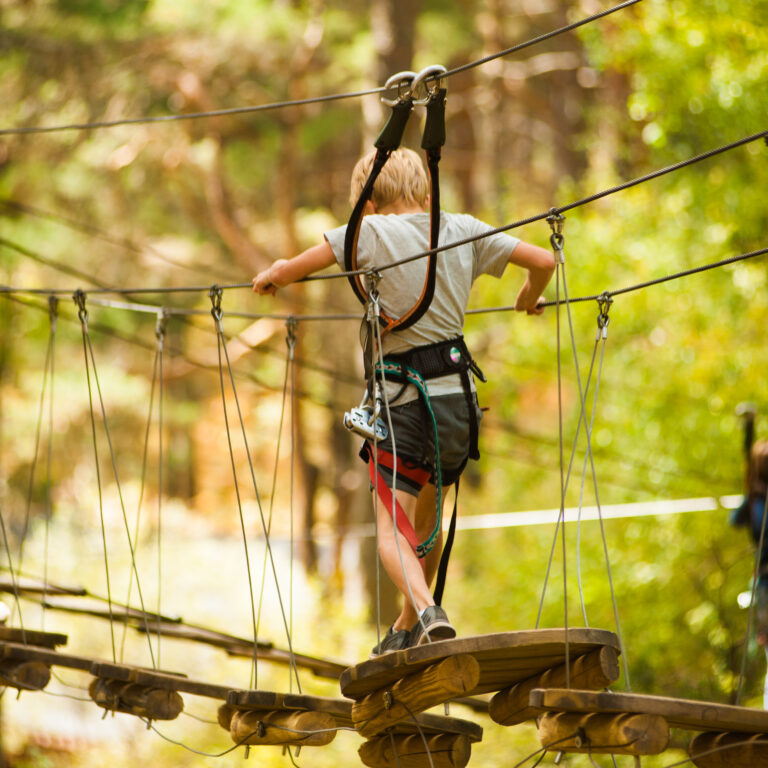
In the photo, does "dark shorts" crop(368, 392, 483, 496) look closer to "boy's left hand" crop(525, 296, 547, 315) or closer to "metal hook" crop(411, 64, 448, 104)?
"boy's left hand" crop(525, 296, 547, 315)

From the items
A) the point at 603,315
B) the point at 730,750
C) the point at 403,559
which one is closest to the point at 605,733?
the point at 730,750

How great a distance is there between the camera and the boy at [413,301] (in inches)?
100.0

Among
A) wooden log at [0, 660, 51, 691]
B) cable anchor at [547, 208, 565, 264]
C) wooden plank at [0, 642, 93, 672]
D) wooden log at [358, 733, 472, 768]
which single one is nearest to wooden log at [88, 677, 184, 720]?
wooden plank at [0, 642, 93, 672]

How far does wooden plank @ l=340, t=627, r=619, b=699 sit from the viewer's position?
2.11 m

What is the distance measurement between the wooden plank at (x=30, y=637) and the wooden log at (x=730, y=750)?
222cm

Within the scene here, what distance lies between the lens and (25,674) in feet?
11.8

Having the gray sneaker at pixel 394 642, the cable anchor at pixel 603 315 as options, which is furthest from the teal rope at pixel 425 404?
the cable anchor at pixel 603 315

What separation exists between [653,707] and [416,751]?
0.98 m

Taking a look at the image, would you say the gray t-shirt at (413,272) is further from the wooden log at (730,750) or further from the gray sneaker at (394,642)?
the wooden log at (730,750)

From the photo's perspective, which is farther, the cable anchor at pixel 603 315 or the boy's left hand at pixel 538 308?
the boy's left hand at pixel 538 308

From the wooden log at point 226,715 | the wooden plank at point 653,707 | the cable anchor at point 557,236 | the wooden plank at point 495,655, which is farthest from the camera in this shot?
the wooden log at point 226,715

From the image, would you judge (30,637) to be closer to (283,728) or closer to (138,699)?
(138,699)

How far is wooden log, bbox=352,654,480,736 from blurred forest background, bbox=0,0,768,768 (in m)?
2.33

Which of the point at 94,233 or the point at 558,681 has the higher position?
the point at 94,233
